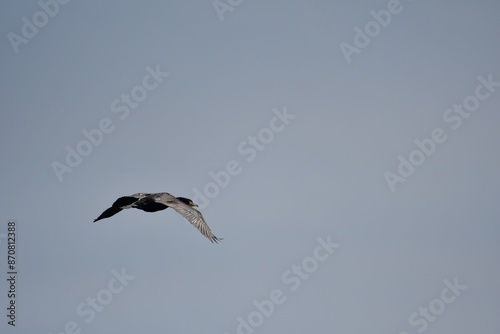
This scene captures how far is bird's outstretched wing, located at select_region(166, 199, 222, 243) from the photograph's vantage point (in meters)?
38.1

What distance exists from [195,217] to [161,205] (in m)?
4.23

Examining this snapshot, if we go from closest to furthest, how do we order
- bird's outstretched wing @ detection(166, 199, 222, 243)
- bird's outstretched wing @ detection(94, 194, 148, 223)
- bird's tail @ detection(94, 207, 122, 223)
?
bird's outstretched wing @ detection(166, 199, 222, 243) < bird's outstretched wing @ detection(94, 194, 148, 223) < bird's tail @ detection(94, 207, 122, 223)

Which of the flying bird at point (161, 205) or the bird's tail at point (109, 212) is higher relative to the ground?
the bird's tail at point (109, 212)

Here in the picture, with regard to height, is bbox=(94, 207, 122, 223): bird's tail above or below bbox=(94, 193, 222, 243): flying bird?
above

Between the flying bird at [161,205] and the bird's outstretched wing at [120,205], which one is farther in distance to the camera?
the bird's outstretched wing at [120,205]

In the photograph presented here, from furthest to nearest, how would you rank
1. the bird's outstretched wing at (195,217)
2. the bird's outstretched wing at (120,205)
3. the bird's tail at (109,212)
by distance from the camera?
the bird's tail at (109,212)
the bird's outstretched wing at (120,205)
the bird's outstretched wing at (195,217)

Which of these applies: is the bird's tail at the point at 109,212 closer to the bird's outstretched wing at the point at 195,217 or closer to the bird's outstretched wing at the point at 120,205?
the bird's outstretched wing at the point at 120,205

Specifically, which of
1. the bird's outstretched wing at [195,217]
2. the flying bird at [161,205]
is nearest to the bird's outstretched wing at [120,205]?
the flying bird at [161,205]

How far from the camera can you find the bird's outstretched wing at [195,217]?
38128 mm

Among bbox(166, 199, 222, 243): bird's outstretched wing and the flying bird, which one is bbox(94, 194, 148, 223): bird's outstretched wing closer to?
the flying bird

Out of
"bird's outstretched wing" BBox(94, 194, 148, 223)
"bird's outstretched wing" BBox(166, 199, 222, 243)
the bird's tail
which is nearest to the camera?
"bird's outstretched wing" BBox(166, 199, 222, 243)

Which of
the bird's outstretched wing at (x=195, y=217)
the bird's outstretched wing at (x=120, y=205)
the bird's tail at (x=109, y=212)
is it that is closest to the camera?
the bird's outstretched wing at (x=195, y=217)

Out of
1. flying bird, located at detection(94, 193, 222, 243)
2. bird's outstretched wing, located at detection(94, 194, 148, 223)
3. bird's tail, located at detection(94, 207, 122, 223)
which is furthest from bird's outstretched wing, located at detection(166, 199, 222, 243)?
bird's tail, located at detection(94, 207, 122, 223)

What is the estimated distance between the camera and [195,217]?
3922 cm
